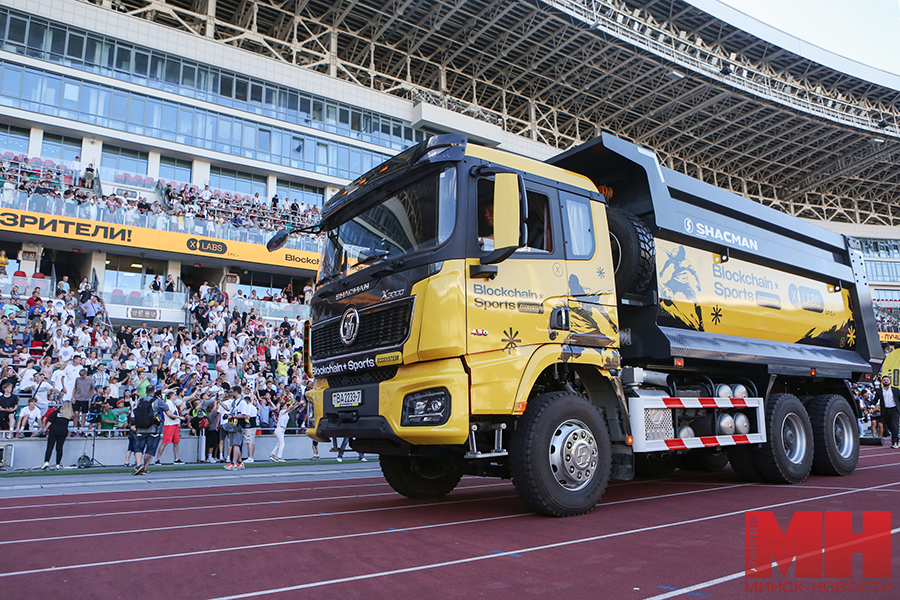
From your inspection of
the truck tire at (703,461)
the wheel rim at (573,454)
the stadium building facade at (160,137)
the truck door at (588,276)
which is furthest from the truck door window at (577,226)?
the stadium building facade at (160,137)

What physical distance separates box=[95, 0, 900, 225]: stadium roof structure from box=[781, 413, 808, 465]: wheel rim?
33094 millimetres

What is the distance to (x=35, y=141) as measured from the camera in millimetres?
30484

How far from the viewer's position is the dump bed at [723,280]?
7141 millimetres

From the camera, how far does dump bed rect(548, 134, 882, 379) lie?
23.4ft

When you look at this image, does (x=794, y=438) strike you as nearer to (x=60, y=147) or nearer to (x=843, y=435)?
(x=843, y=435)

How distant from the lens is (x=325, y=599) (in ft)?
11.4

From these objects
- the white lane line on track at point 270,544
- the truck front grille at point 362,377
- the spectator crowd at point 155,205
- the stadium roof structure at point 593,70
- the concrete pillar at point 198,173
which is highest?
the stadium roof structure at point 593,70

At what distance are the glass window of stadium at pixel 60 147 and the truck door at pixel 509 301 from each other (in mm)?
32881

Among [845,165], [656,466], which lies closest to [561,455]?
[656,466]

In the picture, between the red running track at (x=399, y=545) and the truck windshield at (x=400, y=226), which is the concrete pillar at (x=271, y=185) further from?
the truck windshield at (x=400, y=226)

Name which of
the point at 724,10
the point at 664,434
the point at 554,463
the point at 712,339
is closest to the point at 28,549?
the point at 554,463

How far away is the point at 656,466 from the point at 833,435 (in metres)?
2.60

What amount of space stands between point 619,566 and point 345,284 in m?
3.66

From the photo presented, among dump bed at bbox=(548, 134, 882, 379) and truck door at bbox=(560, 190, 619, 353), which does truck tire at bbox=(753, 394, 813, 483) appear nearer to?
dump bed at bbox=(548, 134, 882, 379)
